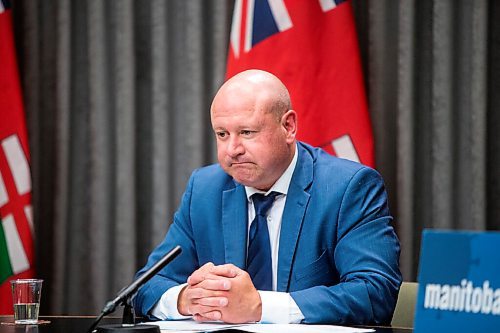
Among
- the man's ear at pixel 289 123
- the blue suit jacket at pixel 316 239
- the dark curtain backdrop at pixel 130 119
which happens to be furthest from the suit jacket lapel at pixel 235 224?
the dark curtain backdrop at pixel 130 119

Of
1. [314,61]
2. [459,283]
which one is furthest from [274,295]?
[314,61]

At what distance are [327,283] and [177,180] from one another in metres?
1.70

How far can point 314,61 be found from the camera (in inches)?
144

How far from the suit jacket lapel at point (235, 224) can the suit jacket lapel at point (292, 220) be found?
12cm

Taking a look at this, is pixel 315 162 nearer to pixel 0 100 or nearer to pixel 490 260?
pixel 490 260

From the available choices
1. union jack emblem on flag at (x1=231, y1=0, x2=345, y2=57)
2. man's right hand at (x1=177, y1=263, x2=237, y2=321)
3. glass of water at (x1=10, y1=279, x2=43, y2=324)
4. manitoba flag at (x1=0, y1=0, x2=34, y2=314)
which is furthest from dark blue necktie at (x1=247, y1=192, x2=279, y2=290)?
manitoba flag at (x1=0, y1=0, x2=34, y2=314)

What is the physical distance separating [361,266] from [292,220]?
0.93 ft

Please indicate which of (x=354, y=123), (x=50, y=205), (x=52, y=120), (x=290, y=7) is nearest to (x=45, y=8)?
(x=52, y=120)

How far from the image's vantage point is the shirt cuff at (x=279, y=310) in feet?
7.14

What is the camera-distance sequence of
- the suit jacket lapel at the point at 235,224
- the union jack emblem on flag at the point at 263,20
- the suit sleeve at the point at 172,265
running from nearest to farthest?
1. the suit sleeve at the point at 172,265
2. the suit jacket lapel at the point at 235,224
3. the union jack emblem on flag at the point at 263,20

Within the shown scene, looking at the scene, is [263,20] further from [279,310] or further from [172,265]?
[279,310]

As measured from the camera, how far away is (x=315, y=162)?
2750 mm

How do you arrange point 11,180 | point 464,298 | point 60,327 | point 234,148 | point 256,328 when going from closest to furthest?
point 464,298, point 256,328, point 60,327, point 234,148, point 11,180

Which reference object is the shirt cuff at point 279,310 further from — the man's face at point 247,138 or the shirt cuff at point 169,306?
the man's face at point 247,138
